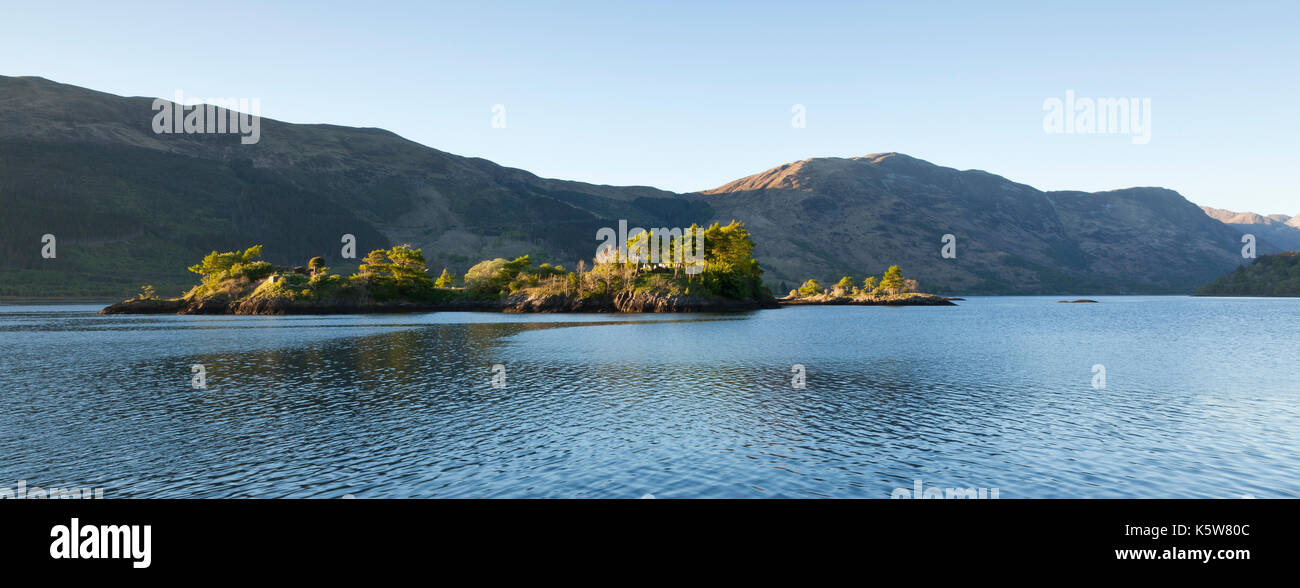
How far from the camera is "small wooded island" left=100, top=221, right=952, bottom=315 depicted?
137750mm

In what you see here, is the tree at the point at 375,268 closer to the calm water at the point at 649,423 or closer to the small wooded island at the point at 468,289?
the small wooded island at the point at 468,289

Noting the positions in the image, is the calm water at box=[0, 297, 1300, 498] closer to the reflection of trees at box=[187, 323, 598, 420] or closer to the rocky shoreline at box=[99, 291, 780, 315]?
the reflection of trees at box=[187, 323, 598, 420]

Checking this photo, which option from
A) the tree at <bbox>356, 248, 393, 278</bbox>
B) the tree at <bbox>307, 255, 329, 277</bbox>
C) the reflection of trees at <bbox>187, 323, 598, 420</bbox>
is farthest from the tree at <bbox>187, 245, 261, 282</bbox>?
the reflection of trees at <bbox>187, 323, 598, 420</bbox>

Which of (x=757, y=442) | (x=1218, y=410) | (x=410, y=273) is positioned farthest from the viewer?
(x=410, y=273)

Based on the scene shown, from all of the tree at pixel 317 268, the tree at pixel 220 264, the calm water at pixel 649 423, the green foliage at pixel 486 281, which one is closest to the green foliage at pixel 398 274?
the tree at pixel 317 268

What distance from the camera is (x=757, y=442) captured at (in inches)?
961

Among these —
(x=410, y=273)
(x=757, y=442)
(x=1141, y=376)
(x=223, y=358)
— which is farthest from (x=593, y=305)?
(x=757, y=442)

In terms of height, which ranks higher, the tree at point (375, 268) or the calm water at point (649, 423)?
the tree at point (375, 268)

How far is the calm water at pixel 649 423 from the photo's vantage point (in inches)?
758

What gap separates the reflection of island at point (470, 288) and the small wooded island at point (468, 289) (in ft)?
0.76
